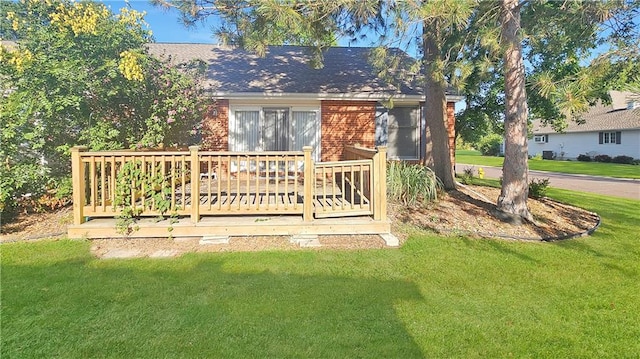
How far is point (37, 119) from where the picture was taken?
5840 mm

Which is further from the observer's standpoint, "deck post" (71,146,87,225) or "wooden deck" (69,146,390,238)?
"wooden deck" (69,146,390,238)

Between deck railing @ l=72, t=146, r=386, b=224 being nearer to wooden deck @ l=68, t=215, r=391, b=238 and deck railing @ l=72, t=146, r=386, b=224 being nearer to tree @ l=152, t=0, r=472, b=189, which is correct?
wooden deck @ l=68, t=215, r=391, b=238

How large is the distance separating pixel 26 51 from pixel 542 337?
7.82 metres

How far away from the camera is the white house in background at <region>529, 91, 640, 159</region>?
87.5ft

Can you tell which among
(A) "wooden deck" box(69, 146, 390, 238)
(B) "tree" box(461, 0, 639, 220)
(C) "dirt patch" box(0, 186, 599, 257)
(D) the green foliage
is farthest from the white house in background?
(A) "wooden deck" box(69, 146, 390, 238)

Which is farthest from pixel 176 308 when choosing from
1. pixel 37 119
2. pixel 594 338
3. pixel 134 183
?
pixel 37 119

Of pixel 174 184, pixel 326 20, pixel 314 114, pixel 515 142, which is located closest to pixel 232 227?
pixel 174 184

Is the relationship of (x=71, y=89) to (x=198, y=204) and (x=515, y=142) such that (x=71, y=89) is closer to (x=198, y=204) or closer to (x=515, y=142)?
(x=198, y=204)

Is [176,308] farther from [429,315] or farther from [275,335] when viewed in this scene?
[429,315]

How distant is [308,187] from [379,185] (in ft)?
3.89

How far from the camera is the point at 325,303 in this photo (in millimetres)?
3432

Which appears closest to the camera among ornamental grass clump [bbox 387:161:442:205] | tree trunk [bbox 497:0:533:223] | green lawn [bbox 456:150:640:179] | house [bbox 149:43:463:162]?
tree trunk [bbox 497:0:533:223]

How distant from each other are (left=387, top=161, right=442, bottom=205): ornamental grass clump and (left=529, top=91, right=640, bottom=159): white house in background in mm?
20847

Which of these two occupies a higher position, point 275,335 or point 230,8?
point 230,8
